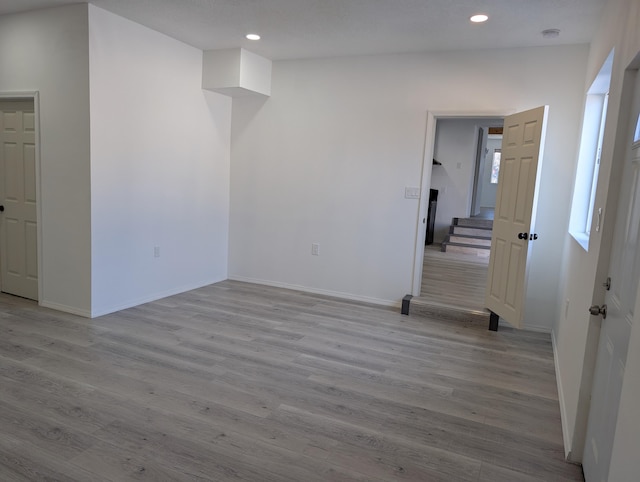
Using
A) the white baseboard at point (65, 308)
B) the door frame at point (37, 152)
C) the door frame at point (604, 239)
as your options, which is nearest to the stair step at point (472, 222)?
the door frame at point (604, 239)

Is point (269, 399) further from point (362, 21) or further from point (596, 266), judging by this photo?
point (362, 21)

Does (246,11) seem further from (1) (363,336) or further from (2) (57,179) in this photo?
(1) (363,336)

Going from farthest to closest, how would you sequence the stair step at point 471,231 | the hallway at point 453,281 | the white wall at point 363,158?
the stair step at point 471,231 < the hallway at point 453,281 < the white wall at point 363,158

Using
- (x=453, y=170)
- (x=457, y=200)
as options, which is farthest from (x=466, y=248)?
(x=453, y=170)

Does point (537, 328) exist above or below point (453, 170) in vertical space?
below

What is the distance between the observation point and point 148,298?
4.68 meters

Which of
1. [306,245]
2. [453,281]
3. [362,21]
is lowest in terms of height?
[453,281]

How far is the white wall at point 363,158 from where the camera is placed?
13.9ft

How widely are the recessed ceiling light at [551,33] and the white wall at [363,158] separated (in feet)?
1.04

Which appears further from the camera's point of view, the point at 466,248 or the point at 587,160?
the point at 466,248

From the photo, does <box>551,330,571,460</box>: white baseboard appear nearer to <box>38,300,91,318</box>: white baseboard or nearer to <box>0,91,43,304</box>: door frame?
<box>38,300,91,318</box>: white baseboard

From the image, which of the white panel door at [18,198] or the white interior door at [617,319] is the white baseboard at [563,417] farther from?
the white panel door at [18,198]

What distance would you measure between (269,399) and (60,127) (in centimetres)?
311

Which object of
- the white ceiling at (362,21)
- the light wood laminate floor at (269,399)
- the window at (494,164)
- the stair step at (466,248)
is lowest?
the light wood laminate floor at (269,399)
